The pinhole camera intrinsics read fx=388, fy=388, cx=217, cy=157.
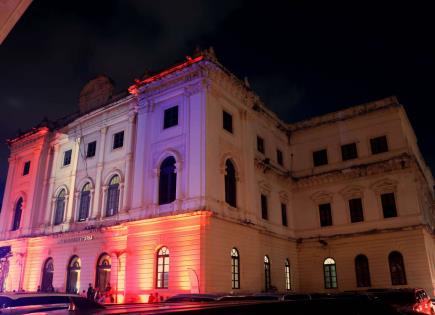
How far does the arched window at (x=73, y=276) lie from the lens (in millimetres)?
23750

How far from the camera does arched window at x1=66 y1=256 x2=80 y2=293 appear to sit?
77.9 feet

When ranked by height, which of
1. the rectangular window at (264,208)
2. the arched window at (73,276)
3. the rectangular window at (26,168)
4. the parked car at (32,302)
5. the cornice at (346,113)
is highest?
the cornice at (346,113)

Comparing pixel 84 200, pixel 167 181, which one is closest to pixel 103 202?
pixel 84 200

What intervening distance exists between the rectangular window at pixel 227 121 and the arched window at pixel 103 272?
10.3 m

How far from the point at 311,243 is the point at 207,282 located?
11725 millimetres

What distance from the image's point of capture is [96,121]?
2688 cm

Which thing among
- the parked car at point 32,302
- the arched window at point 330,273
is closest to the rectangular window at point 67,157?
the parked car at point 32,302

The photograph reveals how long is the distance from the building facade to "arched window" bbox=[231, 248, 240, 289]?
8cm

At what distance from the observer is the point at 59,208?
27.3 m

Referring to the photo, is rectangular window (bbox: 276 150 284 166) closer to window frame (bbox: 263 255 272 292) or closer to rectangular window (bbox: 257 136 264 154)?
rectangular window (bbox: 257 136 264 154)

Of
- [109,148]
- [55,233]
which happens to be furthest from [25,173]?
[109,148]

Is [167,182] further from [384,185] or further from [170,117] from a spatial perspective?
[384,185]

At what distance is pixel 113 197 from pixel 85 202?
9.34ft

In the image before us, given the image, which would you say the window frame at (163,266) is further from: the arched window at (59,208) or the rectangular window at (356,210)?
the rectangular window at (356,210)
